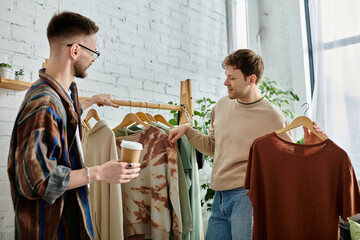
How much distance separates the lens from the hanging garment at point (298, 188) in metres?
1.46

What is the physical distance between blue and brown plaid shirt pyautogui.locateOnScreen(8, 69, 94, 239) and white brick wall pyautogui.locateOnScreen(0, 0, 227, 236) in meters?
1.00

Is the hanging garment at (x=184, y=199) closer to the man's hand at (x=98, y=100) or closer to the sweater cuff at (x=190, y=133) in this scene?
the sweater cuff at (x=190, y=133)

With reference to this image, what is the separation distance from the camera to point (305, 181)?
60.2 inches

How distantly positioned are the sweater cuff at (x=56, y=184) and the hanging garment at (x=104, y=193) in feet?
2.15

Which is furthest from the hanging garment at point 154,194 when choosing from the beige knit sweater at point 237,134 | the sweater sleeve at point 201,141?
the beige knit sweater at point 237,134

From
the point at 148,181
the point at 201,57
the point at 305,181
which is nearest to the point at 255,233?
the point at 305,181

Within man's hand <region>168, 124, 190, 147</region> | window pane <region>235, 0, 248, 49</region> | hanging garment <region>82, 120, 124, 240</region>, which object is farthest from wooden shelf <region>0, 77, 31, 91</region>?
window pane <region>235, 0, 248, 49</region>

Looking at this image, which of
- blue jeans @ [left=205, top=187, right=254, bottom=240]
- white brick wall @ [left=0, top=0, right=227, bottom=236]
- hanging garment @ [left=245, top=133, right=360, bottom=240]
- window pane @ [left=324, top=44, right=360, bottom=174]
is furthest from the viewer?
window pane @ [left=324, top=44, right=360, bottom=174]

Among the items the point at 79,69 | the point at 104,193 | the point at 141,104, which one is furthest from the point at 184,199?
the point at 79,69

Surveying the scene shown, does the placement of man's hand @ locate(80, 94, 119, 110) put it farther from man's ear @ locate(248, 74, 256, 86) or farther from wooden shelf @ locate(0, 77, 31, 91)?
man's ear @ locate(248, 74, 256, 86)

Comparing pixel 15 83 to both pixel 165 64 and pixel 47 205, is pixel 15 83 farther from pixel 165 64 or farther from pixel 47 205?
pixel 165 64

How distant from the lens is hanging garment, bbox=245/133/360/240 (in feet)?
4.80

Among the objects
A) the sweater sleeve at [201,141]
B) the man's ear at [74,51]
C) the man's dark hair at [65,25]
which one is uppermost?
the man's dark hair at [65,25]

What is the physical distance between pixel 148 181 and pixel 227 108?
2.10 ft
